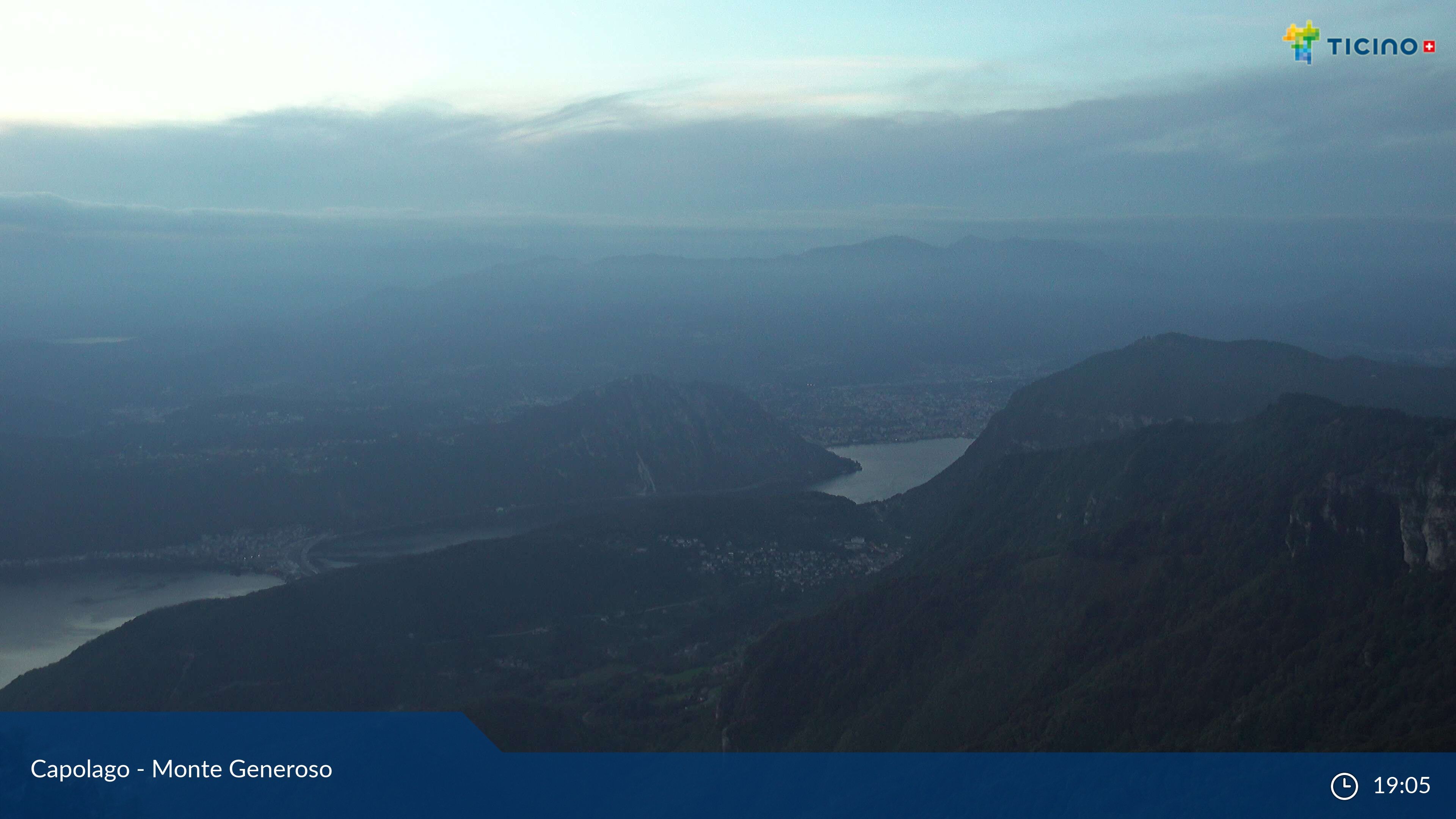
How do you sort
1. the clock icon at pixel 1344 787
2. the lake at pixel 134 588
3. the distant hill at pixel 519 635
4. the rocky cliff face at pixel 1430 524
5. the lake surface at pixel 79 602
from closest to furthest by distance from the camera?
the clock icon at pixel 1344 787
the rocky cliff face at pixel 1430 524
the distant hill at pixel 519 635
the lake surface at pixel 79 602
the lake at pixel 134 588

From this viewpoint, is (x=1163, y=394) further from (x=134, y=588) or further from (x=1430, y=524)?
(x=134, y=588)

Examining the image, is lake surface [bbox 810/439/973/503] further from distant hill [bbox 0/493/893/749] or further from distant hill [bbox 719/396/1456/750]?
distant hill [bbox 719/396/1456/750]

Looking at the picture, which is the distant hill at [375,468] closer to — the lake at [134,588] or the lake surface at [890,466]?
the lake surface at [890,466]

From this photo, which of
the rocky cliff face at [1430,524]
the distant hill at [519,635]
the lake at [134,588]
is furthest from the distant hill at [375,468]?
the rocky cliff face at [1430,524]

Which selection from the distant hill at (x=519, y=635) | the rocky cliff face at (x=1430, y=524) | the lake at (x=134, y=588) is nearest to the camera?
the rocky cliff face at (x=1430, y=524)

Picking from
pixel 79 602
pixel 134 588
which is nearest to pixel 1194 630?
pixel 79 602

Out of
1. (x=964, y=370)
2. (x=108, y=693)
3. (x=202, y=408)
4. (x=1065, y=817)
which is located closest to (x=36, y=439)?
(x=202, y=408)

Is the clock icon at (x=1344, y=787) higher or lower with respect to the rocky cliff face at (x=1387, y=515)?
Answer: lower

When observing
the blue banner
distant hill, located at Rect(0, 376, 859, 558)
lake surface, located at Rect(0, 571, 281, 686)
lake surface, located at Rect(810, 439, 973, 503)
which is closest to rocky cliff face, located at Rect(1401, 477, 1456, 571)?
the blue banner
